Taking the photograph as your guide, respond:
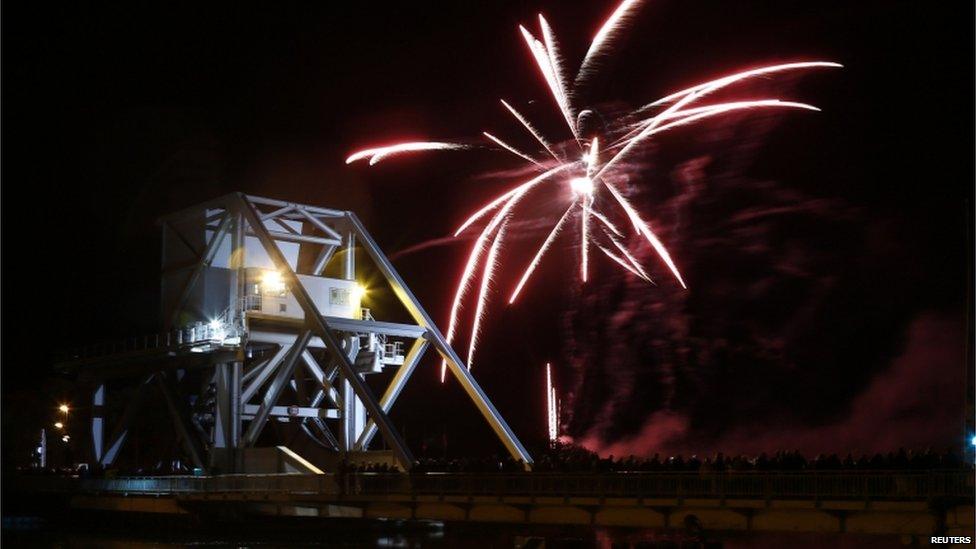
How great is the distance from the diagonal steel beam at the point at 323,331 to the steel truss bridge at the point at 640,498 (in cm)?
475

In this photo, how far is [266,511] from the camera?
129 feet

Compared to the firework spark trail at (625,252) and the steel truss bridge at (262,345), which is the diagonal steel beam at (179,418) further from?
the firework spark trail at (625,252)

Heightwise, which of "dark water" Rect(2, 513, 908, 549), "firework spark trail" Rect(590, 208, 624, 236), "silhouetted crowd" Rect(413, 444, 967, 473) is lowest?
"dark water" Rect(2, 513, 908, 549)

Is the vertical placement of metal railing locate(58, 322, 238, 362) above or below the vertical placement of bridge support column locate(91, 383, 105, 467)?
above

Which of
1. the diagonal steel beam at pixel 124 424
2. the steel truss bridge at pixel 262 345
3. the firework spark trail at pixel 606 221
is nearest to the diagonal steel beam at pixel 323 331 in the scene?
the steel truss bridge at pixel 262 345

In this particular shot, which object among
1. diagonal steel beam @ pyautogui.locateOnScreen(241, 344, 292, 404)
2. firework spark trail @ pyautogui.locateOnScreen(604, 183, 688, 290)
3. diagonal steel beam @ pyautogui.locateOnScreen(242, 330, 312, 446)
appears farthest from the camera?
diagonal steel beam @ pyautogui.locateOnScreen(241, 344, 292, 404)

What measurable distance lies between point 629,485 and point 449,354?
20607 mm

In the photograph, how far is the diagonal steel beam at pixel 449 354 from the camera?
4625 centimetres

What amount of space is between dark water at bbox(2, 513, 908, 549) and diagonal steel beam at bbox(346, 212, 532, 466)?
12.7 feet

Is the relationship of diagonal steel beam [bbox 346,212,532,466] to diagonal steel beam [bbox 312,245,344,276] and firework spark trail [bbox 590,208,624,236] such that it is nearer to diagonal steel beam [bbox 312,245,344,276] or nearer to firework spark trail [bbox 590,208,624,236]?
diagonal steel beam [bbox 312,245,344,276]

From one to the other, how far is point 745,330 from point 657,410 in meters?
5.86

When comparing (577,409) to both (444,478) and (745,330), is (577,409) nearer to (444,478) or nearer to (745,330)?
(745,330)

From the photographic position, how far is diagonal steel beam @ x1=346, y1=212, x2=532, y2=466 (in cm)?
4625

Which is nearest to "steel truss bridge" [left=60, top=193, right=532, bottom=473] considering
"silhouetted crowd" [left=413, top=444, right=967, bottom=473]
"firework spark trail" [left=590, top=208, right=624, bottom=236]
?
"silhouetted crowd" [left=413, top=444, right=967, bottom=473]
